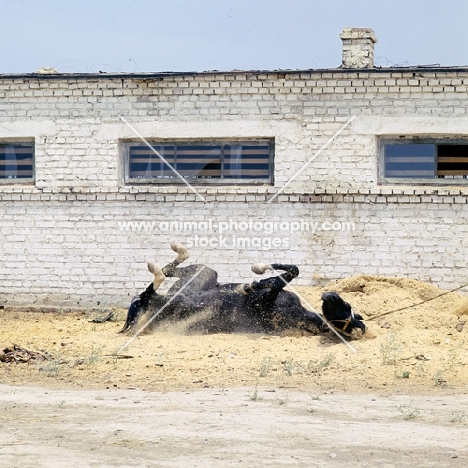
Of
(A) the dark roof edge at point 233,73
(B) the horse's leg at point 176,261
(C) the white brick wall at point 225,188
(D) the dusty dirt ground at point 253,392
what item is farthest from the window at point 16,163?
(B) the horse's leg at point 176,261

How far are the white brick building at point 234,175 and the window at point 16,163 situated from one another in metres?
0.02

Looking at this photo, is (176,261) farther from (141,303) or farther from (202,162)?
(202,162)

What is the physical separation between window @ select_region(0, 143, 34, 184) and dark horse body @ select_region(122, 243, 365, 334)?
428 cm

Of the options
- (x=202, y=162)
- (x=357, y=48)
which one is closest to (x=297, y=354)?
(x=202, y=162)

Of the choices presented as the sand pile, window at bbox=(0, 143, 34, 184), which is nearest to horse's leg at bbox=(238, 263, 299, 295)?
the sand pile

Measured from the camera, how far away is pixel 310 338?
11586 millimetres

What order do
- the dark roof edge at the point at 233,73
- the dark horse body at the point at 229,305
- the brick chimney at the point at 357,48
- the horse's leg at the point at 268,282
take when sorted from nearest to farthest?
1. the horse's leg at the point at 268,282
2. the dark horse body at the point at 229,305
3. the dark roof edge at the point at 233,73
4. the brick chimney at the point at 357,48

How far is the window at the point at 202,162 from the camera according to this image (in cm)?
1481

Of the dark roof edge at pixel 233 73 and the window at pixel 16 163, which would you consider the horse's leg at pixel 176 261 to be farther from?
the window at pixel 16 163

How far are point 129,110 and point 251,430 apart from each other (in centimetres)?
874

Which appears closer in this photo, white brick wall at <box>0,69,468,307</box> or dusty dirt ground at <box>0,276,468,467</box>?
dusty dirt ground at <box>0,276,468,467</box>

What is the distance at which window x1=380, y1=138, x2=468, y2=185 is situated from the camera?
1438 cm

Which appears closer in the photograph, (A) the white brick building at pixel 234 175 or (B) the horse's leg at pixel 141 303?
(B) the horse's leg at pixel 141 303

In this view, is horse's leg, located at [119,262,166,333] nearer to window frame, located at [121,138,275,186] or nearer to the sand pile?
the sand pile
